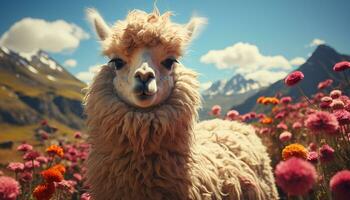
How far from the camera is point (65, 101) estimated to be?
19688 cm

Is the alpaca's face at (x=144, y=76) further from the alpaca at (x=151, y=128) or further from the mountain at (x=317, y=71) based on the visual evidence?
the mountain at (x=317, y=71)

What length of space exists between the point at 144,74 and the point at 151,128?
609 millimetres

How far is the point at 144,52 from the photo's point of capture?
3.89 metres

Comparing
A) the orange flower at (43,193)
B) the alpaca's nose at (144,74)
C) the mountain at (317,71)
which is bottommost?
the orange flower at (43,193)

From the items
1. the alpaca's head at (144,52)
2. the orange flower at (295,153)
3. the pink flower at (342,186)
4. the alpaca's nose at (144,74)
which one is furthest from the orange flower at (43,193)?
the pink flower at (342,186)

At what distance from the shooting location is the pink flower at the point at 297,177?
1.62 meters

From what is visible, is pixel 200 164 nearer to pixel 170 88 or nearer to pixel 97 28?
pixel 170 88

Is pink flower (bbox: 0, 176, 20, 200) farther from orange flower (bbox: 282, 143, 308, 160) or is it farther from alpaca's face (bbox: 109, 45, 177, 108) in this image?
orange flower (bbox: 282, 143, 308, 160)

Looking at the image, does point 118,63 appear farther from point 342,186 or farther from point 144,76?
point 342,186

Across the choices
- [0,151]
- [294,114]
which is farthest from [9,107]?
[294,114]

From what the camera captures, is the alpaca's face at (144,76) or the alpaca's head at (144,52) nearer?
the alpaca's face at (144,76)

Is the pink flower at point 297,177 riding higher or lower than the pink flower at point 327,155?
lower

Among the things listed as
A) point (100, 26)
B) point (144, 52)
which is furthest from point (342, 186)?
point (100, 26)

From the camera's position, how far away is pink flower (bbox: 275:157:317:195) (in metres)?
1.62
